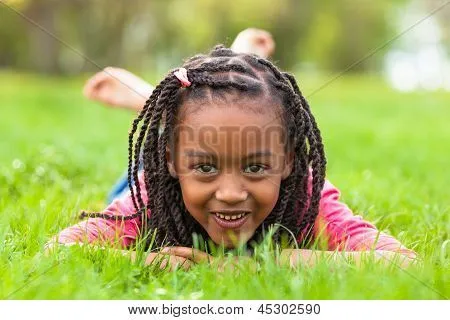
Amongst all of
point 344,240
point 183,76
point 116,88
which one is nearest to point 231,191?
point 183,76

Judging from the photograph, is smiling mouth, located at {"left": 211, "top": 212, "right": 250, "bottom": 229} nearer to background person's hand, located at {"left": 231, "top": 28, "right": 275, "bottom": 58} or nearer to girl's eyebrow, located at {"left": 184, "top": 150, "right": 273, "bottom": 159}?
girl's eyebrow, located at {"left": 184, "top": 150, "right": 273, "bottom": 159}

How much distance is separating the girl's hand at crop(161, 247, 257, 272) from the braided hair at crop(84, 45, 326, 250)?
0.78 ft

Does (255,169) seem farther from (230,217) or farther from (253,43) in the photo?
(253,43)

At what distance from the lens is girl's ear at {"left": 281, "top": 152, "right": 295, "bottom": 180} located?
3387 millimetres

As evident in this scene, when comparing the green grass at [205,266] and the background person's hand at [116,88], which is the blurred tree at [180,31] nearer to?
the green grass at [205,266]

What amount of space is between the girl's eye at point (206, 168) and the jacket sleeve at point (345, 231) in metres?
0.55

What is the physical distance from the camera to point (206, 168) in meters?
3.11

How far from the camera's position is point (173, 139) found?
3328 mm

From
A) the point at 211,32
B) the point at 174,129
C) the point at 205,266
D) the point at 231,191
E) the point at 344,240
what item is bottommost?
the point at 205,266

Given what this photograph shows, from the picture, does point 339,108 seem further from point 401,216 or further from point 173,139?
point 173,139

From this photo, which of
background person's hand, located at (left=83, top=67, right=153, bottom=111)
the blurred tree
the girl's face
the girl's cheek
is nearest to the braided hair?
the girl's face

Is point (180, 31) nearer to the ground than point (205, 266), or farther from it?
farther from it
